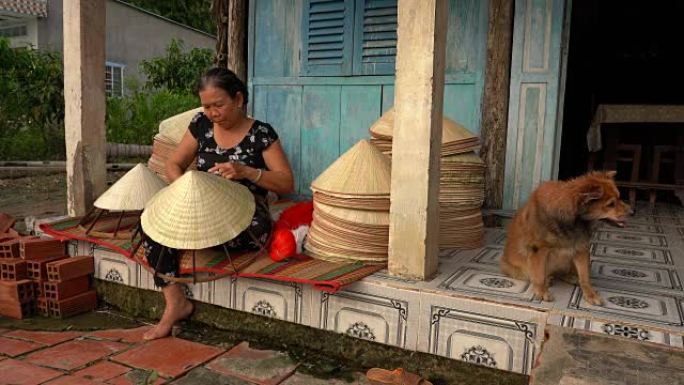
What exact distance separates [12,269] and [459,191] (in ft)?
9.67

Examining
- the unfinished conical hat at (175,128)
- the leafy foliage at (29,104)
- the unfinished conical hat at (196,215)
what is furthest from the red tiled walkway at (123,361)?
the leafy foliage at (29,104)

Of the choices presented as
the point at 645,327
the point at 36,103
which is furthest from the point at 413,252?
the point at 36,103

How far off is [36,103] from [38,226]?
8049 millimetres

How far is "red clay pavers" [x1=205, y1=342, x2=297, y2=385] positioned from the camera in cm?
246

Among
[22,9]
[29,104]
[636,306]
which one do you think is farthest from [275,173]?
[22,9]

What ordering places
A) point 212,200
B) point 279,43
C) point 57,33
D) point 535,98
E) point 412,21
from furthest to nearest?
point 57,33, point 279,43, point 535,98, point 212,200, point 412,21

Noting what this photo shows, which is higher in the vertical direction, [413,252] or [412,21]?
[412,21]

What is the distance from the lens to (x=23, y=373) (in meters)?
2.43

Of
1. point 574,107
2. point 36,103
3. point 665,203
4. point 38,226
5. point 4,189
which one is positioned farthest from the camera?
point 36,103

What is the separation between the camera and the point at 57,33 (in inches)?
663

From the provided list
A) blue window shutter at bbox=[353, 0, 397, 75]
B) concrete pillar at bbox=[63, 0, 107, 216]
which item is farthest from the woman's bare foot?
blue window shutter at bbox=[353, 0, 397, 75]

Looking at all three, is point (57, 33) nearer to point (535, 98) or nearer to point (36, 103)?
point (36, 103)

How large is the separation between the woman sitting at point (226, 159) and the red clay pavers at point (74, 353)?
0.22 meters

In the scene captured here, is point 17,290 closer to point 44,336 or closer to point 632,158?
point 44,336
